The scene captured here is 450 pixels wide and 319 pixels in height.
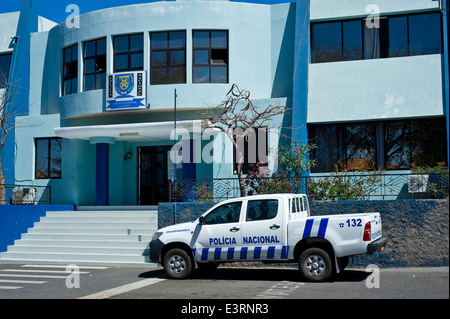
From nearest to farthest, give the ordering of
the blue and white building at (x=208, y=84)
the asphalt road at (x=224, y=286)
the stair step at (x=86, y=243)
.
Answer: the asphalt road at (x=224, y=286) < the stair step at (x=86, y=243) < the blue and white building at (x=208, y=84)

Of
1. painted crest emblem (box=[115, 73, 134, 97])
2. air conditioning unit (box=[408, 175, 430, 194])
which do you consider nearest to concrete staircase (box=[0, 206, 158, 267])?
painted crest emblem (box=[115, 73, 134, 97])

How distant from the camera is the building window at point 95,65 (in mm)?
20094

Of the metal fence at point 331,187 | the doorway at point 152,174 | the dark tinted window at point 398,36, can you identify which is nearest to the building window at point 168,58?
the doorway at point 152,174

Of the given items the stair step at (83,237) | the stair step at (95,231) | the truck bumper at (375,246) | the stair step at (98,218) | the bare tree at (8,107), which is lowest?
the stair step at (83,237)

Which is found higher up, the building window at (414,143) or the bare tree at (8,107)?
the bare tree at (8,107)

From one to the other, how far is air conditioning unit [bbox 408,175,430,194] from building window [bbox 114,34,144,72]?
10227mm

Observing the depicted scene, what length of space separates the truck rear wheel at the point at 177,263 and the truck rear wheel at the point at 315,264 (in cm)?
259

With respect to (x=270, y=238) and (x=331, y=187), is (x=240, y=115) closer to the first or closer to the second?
(x=331, y=187)

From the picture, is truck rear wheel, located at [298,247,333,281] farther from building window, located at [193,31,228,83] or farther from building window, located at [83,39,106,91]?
building window, located at [83,39,106,91]

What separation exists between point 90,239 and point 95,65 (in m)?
7.19

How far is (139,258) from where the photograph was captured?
1484cm

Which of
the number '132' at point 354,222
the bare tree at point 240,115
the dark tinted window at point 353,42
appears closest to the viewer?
the number '132' at point 354,222

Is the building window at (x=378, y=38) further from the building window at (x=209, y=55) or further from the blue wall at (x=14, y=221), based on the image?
the blue wall at (x=14, y=221)

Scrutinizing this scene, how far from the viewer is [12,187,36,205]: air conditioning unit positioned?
20.2 meters
